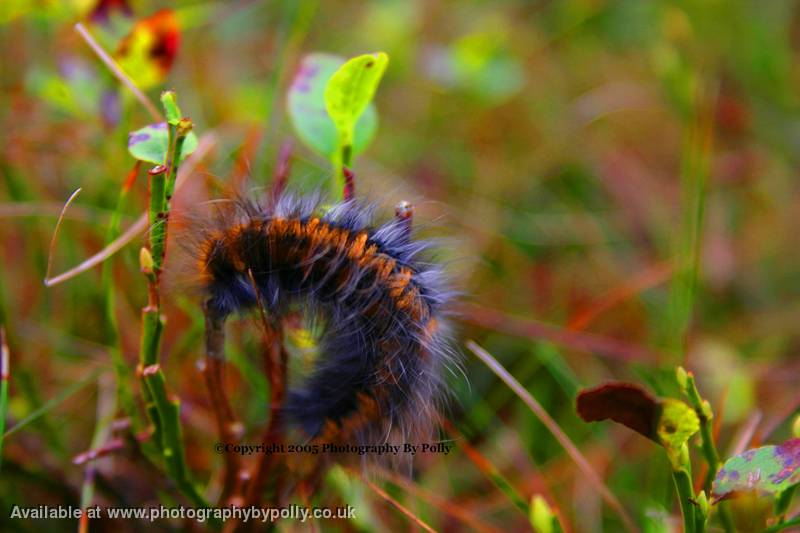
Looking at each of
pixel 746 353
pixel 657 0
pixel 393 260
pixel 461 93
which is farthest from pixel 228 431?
pixel 657 0

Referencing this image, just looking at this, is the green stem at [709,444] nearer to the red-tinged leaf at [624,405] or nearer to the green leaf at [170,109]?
the red-tinged leaf at [624,405]

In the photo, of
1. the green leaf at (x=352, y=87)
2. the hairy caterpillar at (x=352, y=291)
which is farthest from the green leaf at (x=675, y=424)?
the green leaf at (x=352, y=87)

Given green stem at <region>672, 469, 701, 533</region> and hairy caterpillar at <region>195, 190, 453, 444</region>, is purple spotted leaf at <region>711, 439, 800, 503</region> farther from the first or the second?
hairy caterpillar at <region>195, 190, 453, 444</region>

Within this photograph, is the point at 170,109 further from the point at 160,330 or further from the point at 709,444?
the point at 709,444

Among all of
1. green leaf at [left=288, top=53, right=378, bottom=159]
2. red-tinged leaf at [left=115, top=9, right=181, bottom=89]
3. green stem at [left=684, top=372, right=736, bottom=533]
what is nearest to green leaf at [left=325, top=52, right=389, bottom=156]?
green leaf at [left=288, top=53, right=378, bottom=159]

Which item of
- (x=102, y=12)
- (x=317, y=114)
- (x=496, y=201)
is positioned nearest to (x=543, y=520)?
(x=317, y=114)

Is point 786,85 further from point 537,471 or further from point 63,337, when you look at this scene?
point 63,337
